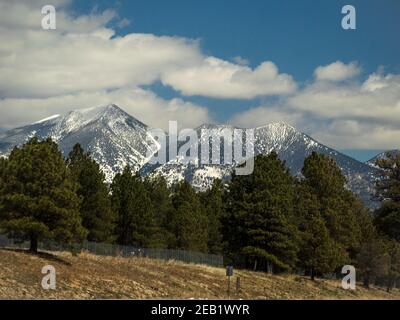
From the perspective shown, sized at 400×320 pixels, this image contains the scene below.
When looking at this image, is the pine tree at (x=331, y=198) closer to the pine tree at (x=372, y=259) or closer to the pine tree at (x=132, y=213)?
the pine tree at (x=372, y=259)

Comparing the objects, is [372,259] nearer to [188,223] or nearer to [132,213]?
A: [188,223]

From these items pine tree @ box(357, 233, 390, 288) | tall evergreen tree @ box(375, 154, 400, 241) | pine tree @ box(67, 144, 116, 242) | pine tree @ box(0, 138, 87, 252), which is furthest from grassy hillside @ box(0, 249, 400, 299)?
tall evergreen tree @ box(375, 154, 400, 241)

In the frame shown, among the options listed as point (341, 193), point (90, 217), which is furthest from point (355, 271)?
point (90, 217)

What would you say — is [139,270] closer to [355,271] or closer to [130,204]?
[130,204]

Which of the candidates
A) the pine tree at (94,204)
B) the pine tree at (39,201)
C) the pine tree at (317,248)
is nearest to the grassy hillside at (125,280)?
the pine tree at (39,201)

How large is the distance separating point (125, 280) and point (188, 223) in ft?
129

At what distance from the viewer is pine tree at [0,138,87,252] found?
4653 cm

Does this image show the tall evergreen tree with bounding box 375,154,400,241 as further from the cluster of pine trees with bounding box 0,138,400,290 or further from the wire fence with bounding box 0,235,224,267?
the wire fence with bounding box 0,235,224,267

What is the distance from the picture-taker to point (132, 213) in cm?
7912

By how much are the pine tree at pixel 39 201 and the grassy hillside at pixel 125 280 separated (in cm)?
192

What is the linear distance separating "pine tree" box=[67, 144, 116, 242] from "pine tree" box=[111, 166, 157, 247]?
562cm

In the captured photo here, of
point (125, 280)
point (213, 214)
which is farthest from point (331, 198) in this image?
point (125, 280)

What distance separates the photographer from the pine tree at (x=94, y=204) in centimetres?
7131
